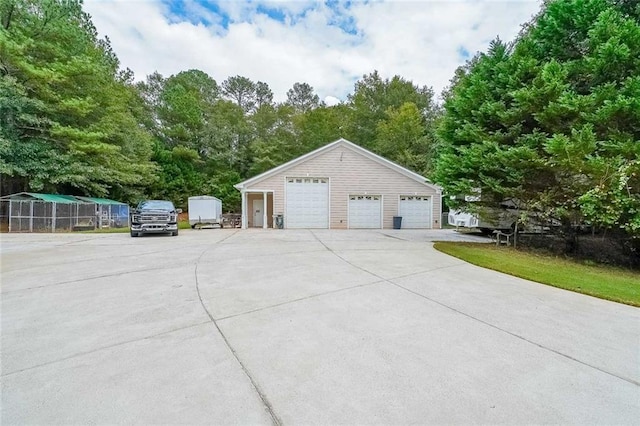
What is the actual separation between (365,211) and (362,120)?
653 inches

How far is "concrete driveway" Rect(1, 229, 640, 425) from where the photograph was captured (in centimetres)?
204

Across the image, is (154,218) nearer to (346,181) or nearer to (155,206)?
(155,206)

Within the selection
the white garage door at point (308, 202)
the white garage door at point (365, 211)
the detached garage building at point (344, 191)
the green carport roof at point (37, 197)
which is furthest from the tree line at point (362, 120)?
the white garage door at point (308, 202)

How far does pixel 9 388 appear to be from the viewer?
227cm

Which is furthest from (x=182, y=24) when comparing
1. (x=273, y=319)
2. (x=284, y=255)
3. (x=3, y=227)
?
(x=273, y=319)

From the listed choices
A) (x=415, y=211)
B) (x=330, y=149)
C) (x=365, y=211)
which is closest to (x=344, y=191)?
(x=365, y=211)

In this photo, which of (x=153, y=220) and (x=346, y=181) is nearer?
(x=153, y=220)

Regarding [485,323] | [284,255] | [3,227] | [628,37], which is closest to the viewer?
[485,323]

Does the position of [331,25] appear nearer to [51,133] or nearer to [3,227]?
[51,133]

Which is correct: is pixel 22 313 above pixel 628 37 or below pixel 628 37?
below

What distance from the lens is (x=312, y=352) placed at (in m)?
2.82

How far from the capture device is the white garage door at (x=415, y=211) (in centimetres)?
1900

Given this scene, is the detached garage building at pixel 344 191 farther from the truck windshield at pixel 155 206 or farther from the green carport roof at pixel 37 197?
the green carport roof at pixel 37 197

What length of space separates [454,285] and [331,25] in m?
12.9
